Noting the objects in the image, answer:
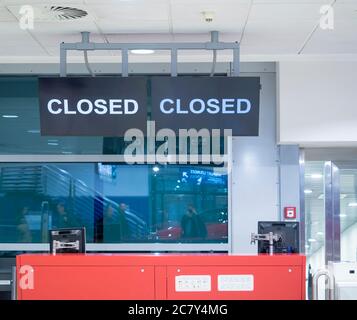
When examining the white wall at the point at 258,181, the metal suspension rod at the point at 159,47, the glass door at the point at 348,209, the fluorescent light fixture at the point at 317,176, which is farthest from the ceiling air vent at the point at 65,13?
the glass door at the point at 348,209

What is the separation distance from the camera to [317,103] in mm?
6570

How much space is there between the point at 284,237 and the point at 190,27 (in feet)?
6.30

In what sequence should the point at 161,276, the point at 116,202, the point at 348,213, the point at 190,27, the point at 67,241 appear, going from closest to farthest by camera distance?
1. the point at 161,276
2. the point at 67,241
3. the point at 190,27
4. the point at 348,213
5. the point at 116,202

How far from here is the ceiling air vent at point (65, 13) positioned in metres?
4.42

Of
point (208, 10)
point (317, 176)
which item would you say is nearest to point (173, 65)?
point (208, 10)

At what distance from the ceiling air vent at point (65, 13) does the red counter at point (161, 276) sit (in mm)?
1787

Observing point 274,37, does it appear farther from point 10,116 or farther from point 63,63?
point 10,116

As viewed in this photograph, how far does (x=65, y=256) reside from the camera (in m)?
4.12

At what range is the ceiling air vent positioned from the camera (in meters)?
4.42

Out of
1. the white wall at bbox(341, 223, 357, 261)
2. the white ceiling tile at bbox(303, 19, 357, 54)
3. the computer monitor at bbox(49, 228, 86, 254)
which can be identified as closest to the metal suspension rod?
the white ceiling tile at bbox(303, 19, 357, 54)

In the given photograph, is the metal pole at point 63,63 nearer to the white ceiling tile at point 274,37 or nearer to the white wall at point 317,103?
the white ceiling tile at point 274,37

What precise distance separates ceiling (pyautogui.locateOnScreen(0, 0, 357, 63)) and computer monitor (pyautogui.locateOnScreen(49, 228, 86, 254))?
167 cm
